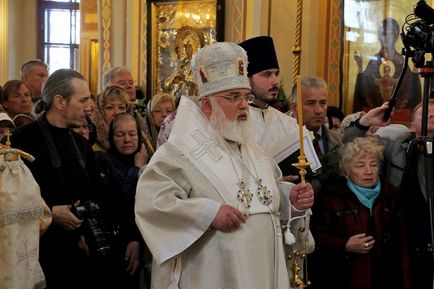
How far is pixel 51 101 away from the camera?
12.3 feet

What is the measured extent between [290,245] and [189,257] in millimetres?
Answer: 527

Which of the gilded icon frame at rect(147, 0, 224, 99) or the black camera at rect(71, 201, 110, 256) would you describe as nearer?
the black camera at rect(71, 201, 110, 256)

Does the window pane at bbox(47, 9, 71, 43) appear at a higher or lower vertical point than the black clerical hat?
higher

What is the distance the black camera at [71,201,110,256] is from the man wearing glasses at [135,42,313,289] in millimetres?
588

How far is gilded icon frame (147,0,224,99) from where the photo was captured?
31.1 feet

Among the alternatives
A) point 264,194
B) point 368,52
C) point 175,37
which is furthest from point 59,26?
point 264,194

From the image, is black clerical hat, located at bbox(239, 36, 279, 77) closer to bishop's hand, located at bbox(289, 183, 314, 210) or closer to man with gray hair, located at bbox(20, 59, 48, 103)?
bishop's hand, located at bbox(289, 183, 314, 210)

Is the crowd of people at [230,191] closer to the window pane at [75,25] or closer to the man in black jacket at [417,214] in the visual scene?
the man in black jacket at [417,214]

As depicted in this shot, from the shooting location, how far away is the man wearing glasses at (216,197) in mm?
2910

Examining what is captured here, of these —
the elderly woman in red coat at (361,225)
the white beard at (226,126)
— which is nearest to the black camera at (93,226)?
the white beard at (226,126)

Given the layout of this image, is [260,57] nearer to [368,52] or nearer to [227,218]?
[227,218]

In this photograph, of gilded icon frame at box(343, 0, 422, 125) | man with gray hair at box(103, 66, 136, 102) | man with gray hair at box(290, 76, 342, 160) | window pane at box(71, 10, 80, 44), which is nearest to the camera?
man with gray hair at box(290, 76, 342, 160)

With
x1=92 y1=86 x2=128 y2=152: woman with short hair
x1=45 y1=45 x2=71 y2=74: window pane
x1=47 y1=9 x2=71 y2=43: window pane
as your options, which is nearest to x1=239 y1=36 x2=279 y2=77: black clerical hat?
x1=92 y1=86 x2=128 y2=152: woman with short hair

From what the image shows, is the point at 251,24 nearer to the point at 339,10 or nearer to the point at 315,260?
the point at 339,10
